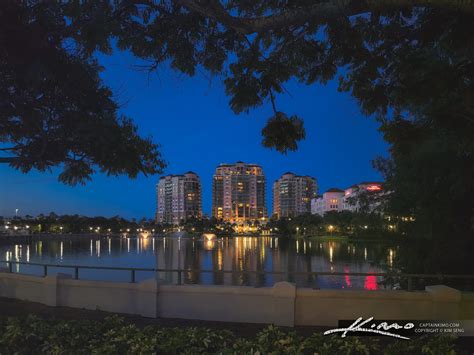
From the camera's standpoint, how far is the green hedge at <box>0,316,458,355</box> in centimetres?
577

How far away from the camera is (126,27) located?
28.3ft

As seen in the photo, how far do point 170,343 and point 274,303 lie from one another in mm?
4844

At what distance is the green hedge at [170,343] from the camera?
577 cm

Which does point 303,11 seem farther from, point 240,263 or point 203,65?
point 240,263

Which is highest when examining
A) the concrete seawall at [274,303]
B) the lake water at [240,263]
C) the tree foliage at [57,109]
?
the tree foliage at [57,109]

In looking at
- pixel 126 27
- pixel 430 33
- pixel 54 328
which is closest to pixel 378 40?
pixel 430 33

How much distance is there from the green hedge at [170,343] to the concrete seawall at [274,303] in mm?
3488

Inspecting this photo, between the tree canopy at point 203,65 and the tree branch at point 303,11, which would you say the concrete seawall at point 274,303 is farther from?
the tree branch at point 303,11

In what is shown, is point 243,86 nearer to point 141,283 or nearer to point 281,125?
point 281,125

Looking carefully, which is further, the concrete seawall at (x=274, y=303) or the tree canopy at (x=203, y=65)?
the concrete seawall at (x=274, y=303)

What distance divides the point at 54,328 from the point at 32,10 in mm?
5133
